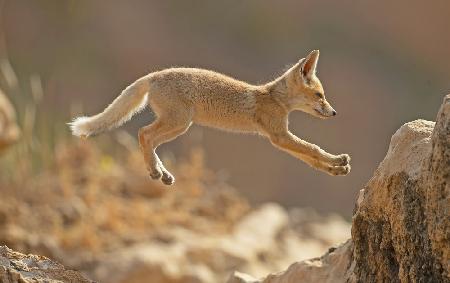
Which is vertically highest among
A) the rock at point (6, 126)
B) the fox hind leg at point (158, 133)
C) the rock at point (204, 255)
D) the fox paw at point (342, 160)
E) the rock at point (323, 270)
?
the rock at point (6, 126)

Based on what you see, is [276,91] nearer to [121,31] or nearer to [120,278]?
[120,278]

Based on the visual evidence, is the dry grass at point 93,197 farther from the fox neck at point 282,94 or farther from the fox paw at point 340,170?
the fox paw at point 340,170

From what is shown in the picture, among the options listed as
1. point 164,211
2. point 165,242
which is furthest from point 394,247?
point 164,211

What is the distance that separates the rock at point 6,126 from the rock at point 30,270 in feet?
16.0

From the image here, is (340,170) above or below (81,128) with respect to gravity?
below

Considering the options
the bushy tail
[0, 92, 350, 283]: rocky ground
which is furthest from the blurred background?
the bushy tail

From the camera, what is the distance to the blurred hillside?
1554 centimetres

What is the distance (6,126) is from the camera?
927 cm

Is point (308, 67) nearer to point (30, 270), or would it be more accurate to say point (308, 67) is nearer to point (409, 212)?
point (409, 212)

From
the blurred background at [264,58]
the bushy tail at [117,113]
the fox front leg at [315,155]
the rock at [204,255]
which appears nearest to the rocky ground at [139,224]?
the rock at [204,255]

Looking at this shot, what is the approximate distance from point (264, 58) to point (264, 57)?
0.04 metres

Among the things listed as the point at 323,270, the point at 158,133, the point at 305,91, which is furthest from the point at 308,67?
the point at 323,270

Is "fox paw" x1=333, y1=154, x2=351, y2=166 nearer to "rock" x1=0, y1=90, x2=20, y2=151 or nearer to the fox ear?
the fox ear

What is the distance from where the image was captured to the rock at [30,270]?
4020 millimetres
